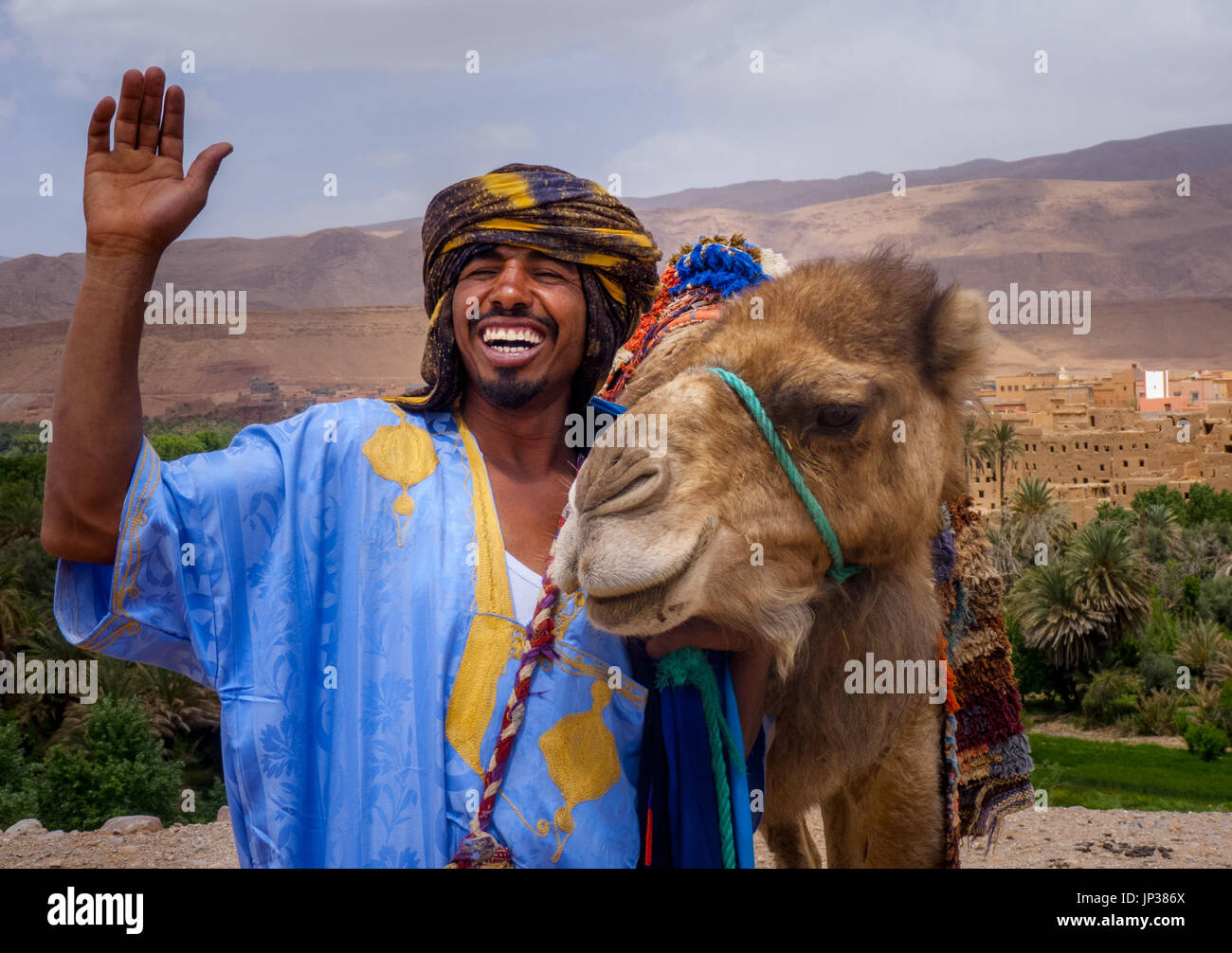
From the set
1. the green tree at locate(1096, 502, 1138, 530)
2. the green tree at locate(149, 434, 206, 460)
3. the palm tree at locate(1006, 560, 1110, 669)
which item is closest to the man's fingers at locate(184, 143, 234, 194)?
the green tree at locate(149, 434, 206, 460)

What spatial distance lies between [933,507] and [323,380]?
46592mm

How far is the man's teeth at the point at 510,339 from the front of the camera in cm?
214

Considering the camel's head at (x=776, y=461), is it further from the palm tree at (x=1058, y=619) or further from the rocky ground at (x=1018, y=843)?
the palm tree at (x=1058, y=619)

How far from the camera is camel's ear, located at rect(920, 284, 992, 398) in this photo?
6.81 feet

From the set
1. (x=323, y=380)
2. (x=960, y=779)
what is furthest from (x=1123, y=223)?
(x=960, y=779)

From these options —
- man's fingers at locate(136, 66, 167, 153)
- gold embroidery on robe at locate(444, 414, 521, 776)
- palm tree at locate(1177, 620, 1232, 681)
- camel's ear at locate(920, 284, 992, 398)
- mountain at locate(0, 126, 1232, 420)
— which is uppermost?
mountain at locate(0, 126, 1232, 420)

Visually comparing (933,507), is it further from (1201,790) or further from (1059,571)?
(1059,571)

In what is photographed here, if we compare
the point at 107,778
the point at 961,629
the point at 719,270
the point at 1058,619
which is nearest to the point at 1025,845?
the point at 961,629

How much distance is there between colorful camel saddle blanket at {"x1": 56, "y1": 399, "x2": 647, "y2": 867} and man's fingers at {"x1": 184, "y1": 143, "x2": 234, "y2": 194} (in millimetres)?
442

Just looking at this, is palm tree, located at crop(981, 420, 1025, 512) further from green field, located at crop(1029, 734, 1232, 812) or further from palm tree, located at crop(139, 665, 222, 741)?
palm tree, located at crop(139, 665, 222, 741)

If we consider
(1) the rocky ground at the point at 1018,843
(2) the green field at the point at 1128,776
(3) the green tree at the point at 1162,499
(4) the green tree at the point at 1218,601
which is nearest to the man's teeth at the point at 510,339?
(1) the rocky ground at the point at 1018,843

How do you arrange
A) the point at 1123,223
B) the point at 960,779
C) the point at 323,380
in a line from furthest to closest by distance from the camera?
the point at 1123,223
the point at 323,380
the point at 960,779

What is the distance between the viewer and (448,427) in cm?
226

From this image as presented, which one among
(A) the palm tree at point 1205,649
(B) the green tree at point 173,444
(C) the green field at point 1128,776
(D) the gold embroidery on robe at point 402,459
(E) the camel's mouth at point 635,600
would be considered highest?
(B) the green tree at point 173,444
